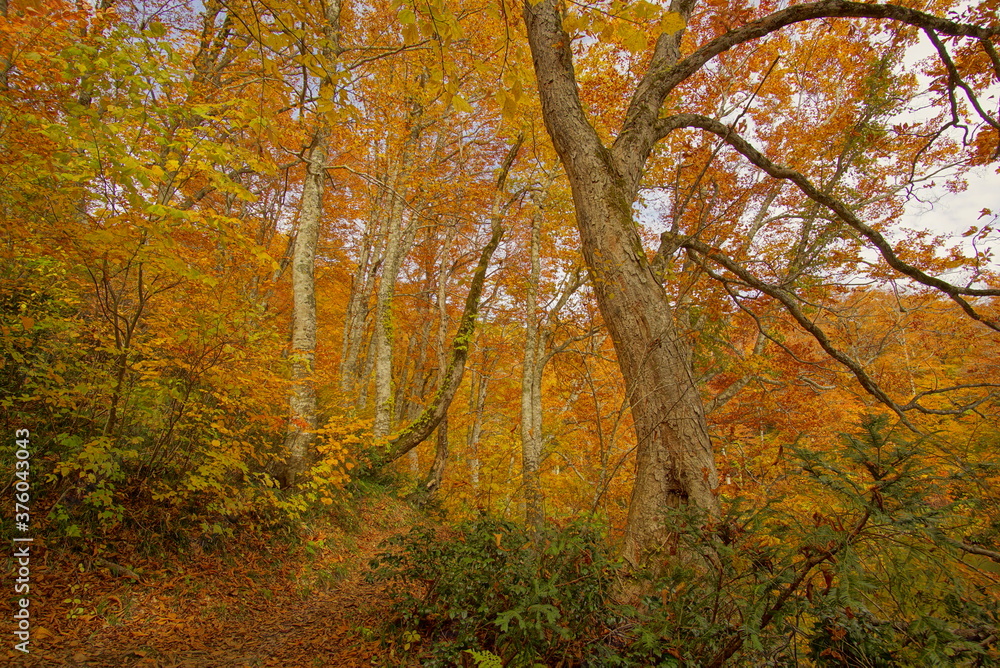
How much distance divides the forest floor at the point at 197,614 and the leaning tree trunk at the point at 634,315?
2365mm

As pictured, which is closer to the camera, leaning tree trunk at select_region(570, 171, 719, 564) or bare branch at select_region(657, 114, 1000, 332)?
leaning tree trunk at select_region(570, 171, 719, 564)

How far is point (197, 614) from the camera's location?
3572 millimetres

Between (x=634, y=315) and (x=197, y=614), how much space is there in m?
4.49


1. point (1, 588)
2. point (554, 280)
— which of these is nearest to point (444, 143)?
point (554, 280)

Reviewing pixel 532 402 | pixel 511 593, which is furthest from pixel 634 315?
pixel 532 402

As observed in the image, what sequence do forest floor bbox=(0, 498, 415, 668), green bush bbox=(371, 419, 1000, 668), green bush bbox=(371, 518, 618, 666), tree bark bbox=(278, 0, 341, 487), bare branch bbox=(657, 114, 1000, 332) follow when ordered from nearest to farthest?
green bush bbox=(371, 419, 1000, 668)
green bush bbox=(371, 518, 618, 666)
bare branch bbox=(657, 114, 1000, 332)
forest floor bbox=(0, 498, 415, 668)
tree bark bbox=(278, 0, 341, 487)

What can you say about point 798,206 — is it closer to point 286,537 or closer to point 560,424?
point 560,424

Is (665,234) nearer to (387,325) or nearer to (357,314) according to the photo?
(387,325)

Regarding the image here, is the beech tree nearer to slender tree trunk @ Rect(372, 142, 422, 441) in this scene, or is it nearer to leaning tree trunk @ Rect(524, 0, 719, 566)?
leaning tree trunk @ Rect(524, 0, 719, 566)

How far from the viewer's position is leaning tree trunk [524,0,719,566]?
2635 millimetres

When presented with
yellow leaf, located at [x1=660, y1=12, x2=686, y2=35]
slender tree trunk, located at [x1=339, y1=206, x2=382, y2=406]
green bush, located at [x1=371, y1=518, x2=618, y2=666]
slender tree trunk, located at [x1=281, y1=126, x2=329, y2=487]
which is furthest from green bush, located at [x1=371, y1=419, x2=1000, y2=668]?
slender tree trunk, located at [x1=339, y1=206, x2=382, y2=406]

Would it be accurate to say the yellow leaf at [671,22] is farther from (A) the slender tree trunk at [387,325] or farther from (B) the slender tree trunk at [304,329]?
(A) the slender tree trunk at [387,325]

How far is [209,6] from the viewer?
8109 mm

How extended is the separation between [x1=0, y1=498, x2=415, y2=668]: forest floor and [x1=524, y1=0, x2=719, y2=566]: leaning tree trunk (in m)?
2.36
